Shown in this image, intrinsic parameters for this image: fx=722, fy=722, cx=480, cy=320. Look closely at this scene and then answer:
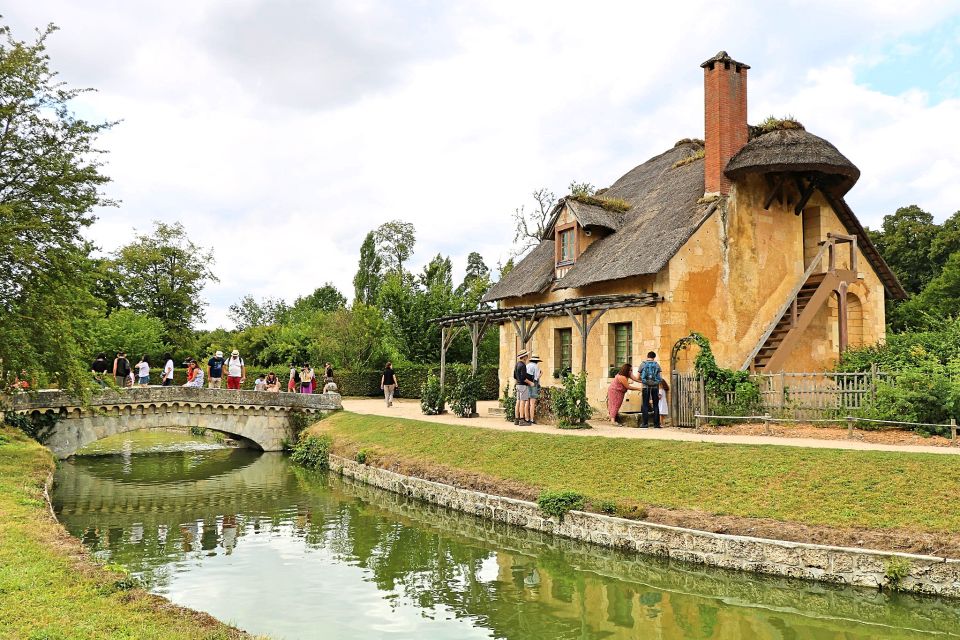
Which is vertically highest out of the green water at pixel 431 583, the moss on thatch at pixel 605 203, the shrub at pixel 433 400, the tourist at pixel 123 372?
the moss on thatch at pixel 605 203

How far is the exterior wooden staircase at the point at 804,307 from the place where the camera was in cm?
2014

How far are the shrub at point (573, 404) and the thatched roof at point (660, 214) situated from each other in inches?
139

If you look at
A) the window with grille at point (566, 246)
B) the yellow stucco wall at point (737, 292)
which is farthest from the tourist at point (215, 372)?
the window with grille at point (566, 246)

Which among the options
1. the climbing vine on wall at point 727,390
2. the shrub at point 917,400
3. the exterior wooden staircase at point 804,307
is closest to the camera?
the shrub at point 917,400

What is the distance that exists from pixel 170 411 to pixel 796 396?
1933 cm

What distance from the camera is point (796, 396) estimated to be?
16781mm

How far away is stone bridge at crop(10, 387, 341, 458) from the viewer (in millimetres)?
22562

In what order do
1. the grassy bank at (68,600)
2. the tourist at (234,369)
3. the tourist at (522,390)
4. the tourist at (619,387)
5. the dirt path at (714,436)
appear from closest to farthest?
the grassy bank at (68,600)
the dirt path at (714,436)
the tourist at (619,387)
the tourist at (522,390)
the tourist at (234,369)

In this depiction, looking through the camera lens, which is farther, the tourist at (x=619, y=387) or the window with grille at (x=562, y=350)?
the window with grille at (x=562, y=350)

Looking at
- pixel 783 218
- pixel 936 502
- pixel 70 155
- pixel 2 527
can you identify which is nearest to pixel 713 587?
pixel 936 502

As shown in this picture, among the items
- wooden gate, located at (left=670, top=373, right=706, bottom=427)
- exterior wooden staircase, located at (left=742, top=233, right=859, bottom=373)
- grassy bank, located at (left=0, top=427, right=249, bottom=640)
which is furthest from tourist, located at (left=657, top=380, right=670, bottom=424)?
grassy bank, located at (left=0, top=427, right=249, bottom=640)

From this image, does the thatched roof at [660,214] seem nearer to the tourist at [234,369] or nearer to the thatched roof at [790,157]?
the thatched roof at [790,157]

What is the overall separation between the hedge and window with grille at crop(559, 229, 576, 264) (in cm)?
973

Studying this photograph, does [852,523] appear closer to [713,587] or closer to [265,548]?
[713,587]
